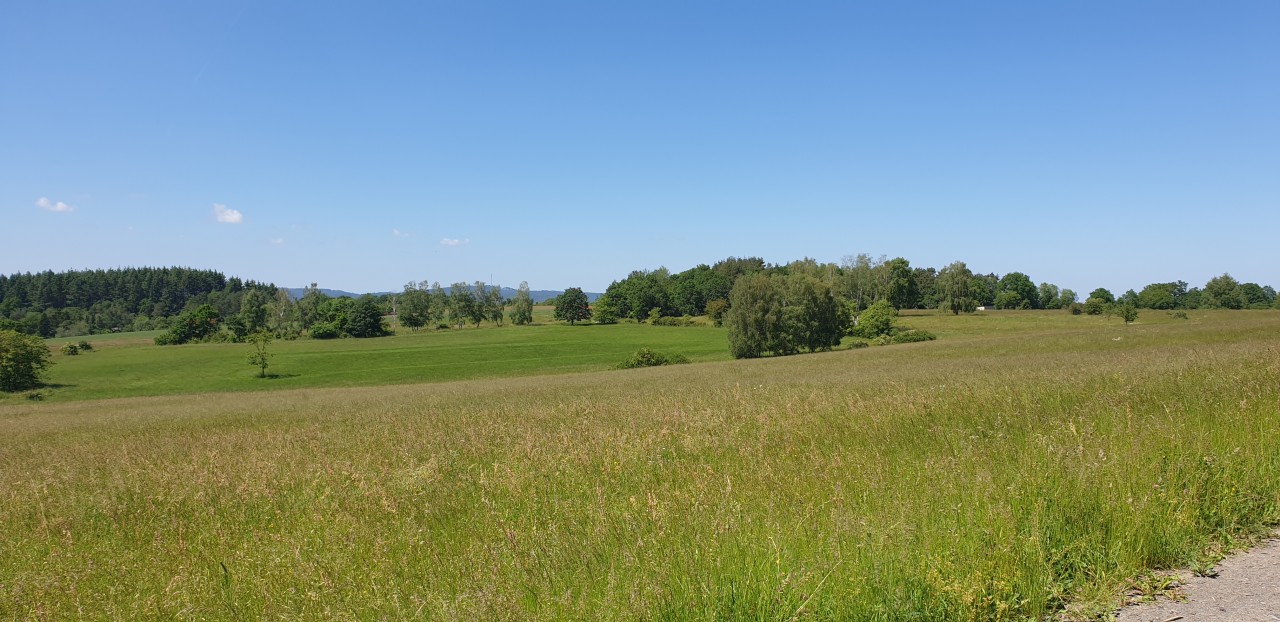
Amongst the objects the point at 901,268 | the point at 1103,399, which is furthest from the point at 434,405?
the point at 901,268

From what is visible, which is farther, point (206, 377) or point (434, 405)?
point (206, 377)

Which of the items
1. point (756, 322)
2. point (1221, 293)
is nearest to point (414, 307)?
point (756, 322)

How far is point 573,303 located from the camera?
481ft

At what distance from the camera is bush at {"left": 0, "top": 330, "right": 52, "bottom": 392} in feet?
191

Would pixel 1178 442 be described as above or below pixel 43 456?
above

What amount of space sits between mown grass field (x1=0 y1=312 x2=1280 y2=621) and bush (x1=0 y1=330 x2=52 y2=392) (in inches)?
2760

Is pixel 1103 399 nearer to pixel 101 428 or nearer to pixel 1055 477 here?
pixel 1055 477

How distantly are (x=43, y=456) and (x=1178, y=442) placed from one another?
1673 cm

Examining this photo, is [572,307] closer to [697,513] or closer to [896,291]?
[896,291]

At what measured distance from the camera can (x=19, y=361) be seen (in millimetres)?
59188

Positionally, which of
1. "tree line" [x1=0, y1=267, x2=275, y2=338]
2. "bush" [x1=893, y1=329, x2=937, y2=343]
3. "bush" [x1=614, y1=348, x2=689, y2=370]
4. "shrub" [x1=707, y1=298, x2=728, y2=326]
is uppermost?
"tree line" [x1=0, y1=267, x2=275, y2=338]

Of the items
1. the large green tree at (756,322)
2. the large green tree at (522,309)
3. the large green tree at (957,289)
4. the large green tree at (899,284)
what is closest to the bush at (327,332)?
the large green tree at (522,309)

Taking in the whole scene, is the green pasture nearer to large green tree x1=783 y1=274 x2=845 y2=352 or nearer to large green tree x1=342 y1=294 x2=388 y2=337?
large green tree x1=783 y1=274 x2=845 y2=352

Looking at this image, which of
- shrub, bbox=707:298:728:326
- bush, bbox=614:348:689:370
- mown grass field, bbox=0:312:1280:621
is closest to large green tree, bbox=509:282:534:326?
shrub, bbox=707:298:728:326
